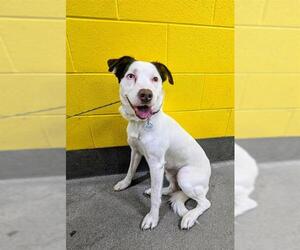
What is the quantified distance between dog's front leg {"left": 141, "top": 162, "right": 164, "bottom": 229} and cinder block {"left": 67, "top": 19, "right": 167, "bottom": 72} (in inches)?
16.7

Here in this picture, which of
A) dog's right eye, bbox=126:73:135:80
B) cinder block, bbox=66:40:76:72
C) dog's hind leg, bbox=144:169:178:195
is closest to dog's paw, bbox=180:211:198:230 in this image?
dog's hind leg, bbox=144:169:178:195

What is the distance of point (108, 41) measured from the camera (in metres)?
0.93

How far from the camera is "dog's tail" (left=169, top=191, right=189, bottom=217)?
0.97m

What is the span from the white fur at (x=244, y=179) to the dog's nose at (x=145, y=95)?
32 centimetres

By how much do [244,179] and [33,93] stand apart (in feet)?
2.74

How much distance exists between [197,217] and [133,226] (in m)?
0.25

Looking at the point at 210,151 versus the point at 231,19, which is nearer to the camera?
the point at 231,19

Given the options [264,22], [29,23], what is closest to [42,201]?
[29,23]

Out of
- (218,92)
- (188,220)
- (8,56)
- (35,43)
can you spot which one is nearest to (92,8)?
(35,43)

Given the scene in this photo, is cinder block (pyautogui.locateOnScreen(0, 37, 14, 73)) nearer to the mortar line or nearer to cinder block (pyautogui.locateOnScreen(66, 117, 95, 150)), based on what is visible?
the mortar line

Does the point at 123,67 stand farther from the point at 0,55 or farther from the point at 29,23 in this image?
the point at 0,55

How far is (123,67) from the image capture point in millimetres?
→ 802

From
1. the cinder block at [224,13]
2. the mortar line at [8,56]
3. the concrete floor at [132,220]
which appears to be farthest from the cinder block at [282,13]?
the mortar line at [8,56]

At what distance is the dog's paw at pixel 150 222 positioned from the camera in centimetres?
92
